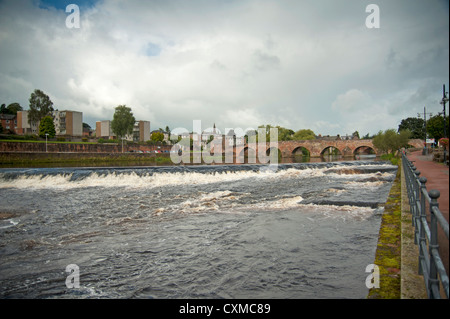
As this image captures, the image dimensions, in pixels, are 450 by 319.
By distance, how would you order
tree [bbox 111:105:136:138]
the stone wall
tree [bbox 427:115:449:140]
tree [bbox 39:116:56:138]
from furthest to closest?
1. tree [bbox 111:105:136:138]
2. tree [bbox 39:116:56:138]
3. tree [bbox 427:115:449:140]
4. the stone wall

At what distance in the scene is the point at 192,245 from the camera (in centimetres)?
659

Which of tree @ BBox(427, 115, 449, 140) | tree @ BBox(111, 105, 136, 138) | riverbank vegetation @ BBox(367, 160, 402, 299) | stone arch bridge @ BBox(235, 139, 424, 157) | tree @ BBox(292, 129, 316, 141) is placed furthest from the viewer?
tree @ BBox(292, 129, 316, 141)

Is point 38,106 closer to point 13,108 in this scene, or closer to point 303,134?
point 13,108

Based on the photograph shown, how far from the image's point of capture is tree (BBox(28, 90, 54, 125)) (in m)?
66.5

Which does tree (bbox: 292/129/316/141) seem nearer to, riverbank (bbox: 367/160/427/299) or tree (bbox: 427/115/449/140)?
tree (bbox: 427/115/449/140)

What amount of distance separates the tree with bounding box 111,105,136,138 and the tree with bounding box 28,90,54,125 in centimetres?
1478

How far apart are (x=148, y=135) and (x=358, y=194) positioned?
106530 mm

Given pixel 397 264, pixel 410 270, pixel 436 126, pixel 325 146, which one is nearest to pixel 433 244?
pixel 410 270

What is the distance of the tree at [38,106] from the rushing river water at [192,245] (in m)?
63.1

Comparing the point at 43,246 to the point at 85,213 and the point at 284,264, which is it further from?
the point at 284,264

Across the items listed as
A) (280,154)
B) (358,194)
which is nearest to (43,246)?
(358,194)

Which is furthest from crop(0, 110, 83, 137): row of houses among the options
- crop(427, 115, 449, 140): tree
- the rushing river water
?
crop(427, 115, 449, 140): tree

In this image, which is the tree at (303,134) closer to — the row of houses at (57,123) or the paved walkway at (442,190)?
the row of houses at (57,123)
